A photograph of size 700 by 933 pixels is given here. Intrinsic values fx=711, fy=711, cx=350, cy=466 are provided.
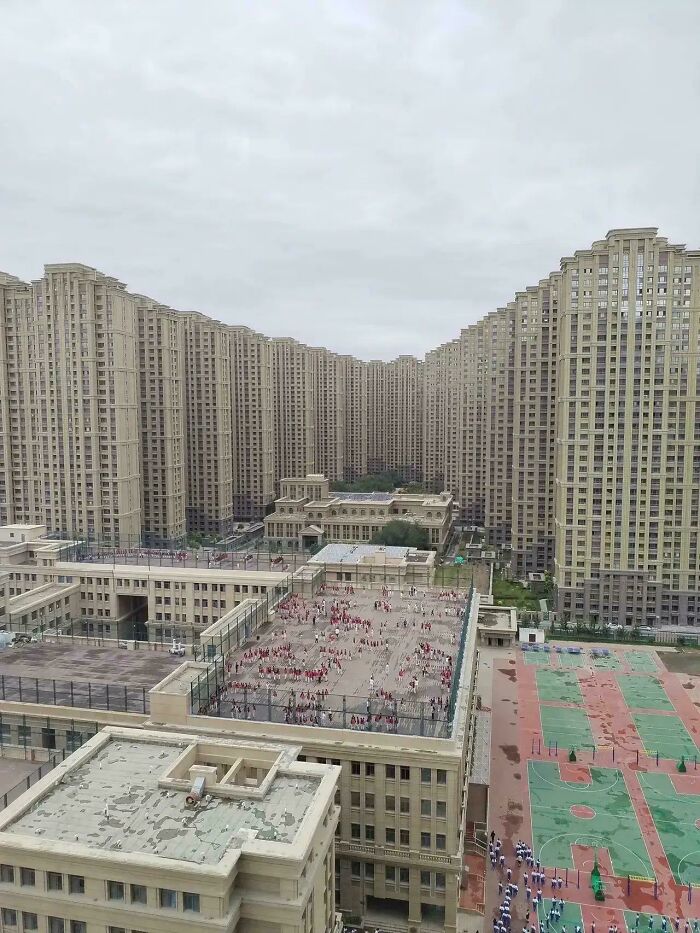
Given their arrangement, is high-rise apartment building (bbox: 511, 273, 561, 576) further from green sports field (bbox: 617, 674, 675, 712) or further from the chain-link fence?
the chain-link fence

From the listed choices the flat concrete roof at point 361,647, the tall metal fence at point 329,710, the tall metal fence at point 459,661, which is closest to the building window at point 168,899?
the tall metal fence at point 329,710

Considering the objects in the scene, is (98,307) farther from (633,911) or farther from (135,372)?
(633,911)

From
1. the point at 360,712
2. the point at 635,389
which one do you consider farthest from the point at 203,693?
the point at 635,389

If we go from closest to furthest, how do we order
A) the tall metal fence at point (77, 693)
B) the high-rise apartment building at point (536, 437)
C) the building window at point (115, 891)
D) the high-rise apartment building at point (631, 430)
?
the building window at point (115, 891)
the tall metal fence at point (77, 693)
the high-rise apartment building at point (631, 430)
the high-rise apartment building at point (536, 437)

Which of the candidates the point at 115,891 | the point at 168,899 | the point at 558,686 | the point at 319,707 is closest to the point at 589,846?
the point at 319,707

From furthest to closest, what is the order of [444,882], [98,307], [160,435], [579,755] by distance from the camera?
[160,435]
[98,307]
[579,755]
[444,882]

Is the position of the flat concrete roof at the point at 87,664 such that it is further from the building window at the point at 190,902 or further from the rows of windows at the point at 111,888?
the building window at the point at 190,902

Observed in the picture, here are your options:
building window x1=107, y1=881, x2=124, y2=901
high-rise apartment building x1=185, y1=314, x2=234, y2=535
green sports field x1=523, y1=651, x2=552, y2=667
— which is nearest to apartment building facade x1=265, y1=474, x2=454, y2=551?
high-rise apartment building x1=185, y1=314, x2=234, y2=535
